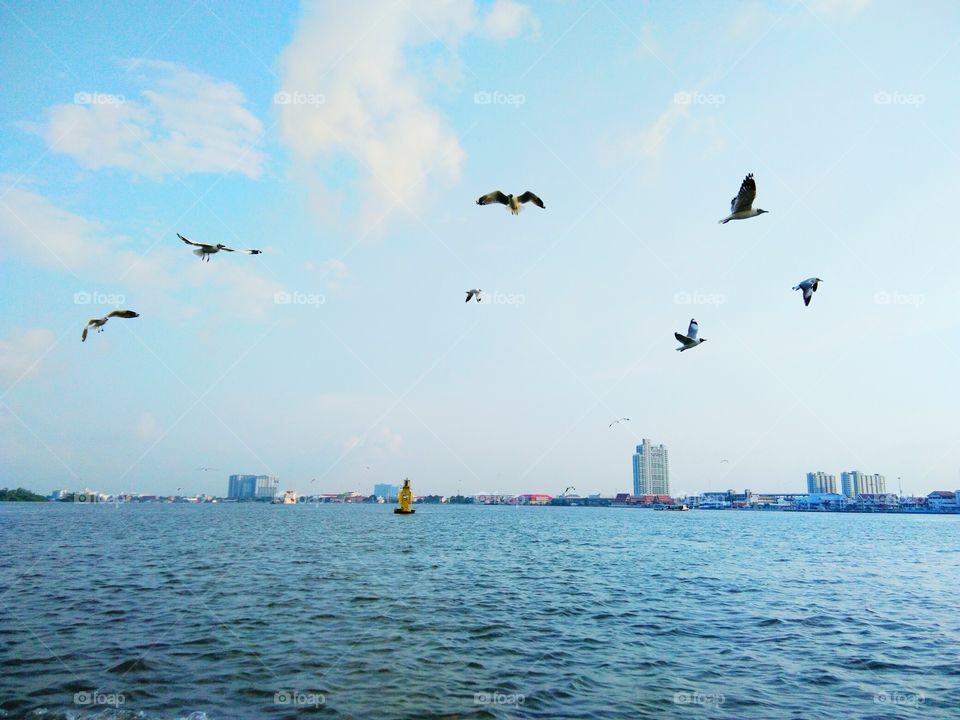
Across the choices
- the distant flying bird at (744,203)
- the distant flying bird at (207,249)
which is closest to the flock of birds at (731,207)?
the distant flying bird at (744,203)

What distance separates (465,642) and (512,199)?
12855mm

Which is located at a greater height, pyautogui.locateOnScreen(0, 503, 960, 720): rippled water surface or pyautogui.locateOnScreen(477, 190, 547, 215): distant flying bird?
pyautogui.locateOnScreen(477, 190, 547, 215): distant flying bird

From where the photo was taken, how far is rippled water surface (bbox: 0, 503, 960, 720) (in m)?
12.2

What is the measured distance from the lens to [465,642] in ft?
54.3

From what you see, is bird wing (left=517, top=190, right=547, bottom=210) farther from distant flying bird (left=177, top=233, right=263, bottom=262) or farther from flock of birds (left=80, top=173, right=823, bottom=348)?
distant flying bird (left=177, top=233, right=263, bottom=262)

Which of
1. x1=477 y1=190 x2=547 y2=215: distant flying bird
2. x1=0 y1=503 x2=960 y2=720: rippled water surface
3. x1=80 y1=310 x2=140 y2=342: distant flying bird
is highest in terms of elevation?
x1=477 y1=190 x2=547 y2=215: distant flying bird

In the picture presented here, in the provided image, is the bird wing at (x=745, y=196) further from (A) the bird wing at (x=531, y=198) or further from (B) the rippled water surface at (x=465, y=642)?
(B) the rippled water surface at (x=465, y=642)

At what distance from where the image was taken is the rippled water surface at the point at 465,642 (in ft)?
39.9

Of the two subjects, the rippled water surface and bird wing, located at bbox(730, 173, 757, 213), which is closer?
the rippled water surface

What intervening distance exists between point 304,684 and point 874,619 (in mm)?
20069

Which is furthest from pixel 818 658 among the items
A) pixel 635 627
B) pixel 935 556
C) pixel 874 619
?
pixel 935 556

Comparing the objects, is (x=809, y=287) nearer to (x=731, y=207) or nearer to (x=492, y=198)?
(x=731, y=207)

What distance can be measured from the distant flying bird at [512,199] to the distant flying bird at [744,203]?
513 cm

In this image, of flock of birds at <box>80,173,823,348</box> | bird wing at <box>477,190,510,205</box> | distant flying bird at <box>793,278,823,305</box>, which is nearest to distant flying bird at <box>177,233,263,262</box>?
flock of birds at <box>80,173,823,348</box>
